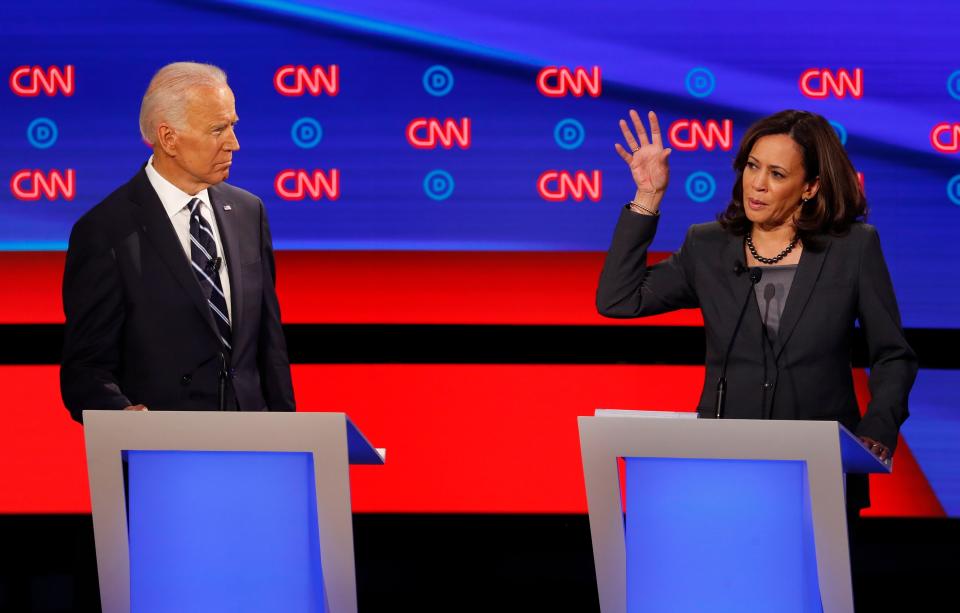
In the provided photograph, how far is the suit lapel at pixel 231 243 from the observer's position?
280cm

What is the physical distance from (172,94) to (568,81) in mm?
1649

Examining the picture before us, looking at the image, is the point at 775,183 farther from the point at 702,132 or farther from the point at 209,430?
the point at 702,132

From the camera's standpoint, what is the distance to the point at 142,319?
2715 mm

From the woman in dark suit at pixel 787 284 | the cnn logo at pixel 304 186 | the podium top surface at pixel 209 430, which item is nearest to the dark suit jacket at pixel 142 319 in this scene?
the podium top surface at pixel 209 430

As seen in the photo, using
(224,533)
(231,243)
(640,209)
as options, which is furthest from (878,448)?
(231,243)

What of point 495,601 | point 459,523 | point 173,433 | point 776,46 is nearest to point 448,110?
point 776,46

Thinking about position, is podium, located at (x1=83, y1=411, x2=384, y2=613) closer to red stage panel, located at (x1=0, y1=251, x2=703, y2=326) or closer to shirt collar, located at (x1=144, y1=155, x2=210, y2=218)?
shirt collar, located at (x1=144, y1=155, x2=210, y2=218)

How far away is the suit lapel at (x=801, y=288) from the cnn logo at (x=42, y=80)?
2574mm

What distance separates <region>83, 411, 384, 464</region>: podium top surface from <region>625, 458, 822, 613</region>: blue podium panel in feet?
1.69

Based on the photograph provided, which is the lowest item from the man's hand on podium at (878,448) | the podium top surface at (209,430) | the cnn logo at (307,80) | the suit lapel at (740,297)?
the man's hand on podium at (878,448)

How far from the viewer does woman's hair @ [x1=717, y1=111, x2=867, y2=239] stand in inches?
106

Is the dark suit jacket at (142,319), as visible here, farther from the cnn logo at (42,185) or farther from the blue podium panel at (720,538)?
the cnn logo at (42,185)

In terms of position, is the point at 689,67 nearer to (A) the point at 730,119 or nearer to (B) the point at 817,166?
(A) the point at 730,119

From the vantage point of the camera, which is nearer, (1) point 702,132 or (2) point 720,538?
(2) point 720,538
